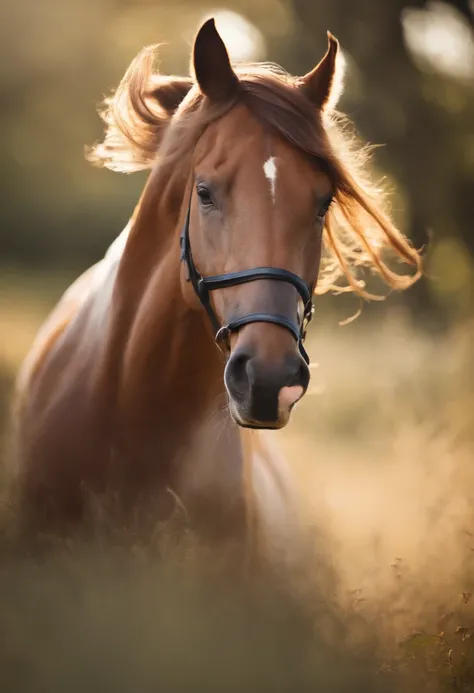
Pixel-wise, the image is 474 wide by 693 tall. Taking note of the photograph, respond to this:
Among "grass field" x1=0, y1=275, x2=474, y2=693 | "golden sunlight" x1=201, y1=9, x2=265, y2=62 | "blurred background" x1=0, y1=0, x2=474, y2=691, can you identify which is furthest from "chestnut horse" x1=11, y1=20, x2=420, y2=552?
"golden sunlight" x1=201, y1=9, x2=265, y2=62

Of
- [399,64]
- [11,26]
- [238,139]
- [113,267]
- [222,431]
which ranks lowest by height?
[222,431]

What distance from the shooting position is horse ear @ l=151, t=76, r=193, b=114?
95.0 inches

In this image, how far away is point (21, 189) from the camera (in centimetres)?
365

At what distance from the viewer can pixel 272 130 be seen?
2.11 meters

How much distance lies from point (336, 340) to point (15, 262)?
2.19 metres

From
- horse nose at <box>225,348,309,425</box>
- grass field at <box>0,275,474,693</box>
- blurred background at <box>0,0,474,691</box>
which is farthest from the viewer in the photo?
blurred background at <box>0,0,474,691</box>

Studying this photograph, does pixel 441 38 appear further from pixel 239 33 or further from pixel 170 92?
pixel 170 92

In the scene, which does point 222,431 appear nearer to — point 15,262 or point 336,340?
point 15,262

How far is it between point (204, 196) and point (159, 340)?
46cm

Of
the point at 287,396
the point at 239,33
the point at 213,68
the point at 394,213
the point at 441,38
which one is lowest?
the point at 287,396

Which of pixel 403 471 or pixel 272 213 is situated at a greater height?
pixel 272 213

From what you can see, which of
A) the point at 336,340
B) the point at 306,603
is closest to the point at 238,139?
the point at 306,603

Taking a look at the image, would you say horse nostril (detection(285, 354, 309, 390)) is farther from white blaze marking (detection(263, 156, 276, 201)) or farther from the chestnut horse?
white blaze marking (detection(263, 156, 276, 201))

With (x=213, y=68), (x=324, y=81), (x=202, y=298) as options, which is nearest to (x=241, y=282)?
(x=202, y=298)
